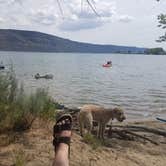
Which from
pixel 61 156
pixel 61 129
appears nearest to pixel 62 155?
pixel 61 156

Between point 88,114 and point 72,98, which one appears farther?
point 72,98

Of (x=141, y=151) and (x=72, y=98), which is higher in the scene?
(x=141, y=151)

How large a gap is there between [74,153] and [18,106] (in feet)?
5.63

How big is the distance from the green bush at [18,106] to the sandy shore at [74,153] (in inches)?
8.5

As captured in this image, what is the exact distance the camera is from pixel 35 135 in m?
7.66

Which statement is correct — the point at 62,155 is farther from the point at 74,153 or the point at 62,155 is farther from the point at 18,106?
the point at 18,106

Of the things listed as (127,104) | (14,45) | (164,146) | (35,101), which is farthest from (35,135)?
(14,45)

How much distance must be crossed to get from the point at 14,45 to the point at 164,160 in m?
152

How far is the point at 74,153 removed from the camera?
7137mm

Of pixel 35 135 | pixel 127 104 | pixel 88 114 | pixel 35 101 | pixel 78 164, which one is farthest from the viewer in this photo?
pixel 127 104

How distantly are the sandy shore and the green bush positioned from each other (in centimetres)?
21

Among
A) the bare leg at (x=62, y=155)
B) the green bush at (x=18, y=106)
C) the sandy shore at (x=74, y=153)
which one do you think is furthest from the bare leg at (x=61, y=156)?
the green bush at (x=18, y=106)

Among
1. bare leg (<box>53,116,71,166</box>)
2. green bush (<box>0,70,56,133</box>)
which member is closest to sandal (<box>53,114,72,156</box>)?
bare leg (<box>53,116,71,166</box>)

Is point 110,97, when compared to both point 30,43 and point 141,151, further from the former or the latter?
point 30,43
